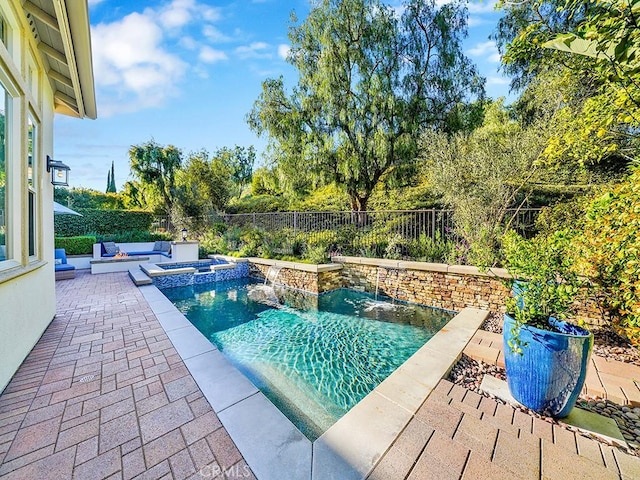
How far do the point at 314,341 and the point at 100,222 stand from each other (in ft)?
51.2

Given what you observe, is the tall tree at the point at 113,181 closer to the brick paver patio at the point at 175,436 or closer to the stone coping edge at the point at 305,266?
the stone coping edge at the point at 305,266

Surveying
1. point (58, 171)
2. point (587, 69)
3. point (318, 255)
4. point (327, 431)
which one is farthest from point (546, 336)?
point (58, 171)

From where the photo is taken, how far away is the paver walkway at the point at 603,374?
2600 mm

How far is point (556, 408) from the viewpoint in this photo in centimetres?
228

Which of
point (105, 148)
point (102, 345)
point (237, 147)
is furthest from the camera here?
point (105, 148)

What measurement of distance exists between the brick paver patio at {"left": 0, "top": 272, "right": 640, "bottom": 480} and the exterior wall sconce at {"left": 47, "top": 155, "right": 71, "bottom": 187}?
2989 mm

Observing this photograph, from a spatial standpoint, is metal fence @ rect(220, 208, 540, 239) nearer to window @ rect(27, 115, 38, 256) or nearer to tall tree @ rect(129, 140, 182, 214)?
window @ rect(27, 115, 38, 256)

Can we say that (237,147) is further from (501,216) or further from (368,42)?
(501,216)

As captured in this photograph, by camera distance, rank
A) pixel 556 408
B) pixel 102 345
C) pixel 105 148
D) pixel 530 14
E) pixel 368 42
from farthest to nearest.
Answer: pixel 105 148 → pixel 368 42 → pixel 530 14 → pixel 102 345 → pixel 556 408

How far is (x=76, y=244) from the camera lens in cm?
1085

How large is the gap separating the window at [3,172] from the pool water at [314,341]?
2959 mm

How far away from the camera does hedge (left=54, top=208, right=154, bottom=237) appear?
13320 millimetres

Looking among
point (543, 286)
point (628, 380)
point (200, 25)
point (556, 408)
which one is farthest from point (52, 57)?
point (628, 380)

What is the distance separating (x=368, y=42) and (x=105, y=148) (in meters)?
31.3
